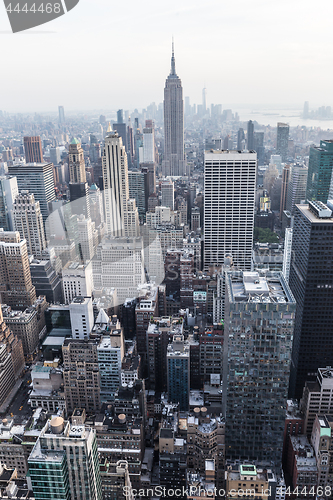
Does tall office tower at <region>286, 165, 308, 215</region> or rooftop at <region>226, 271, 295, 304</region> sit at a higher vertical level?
rooftop at <region>226, 271, 295, 304</region>

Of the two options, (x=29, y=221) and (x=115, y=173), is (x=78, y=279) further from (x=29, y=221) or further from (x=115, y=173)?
(x=29, y=221)

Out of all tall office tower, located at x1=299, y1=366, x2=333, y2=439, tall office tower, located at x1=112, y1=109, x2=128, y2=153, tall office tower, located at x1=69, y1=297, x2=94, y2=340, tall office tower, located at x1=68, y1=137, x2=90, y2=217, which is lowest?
tall office tower, located at x1=299, y1=366, x2=333, y2=439

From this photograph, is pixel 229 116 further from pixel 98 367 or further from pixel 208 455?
pixel 208 455

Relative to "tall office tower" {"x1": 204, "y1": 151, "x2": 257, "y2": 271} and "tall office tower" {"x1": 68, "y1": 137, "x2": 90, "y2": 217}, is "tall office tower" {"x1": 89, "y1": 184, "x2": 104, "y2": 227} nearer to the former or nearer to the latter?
"tall office tower" {"x1": 68, "y1": 137, "x2": 90, "y2": 217}

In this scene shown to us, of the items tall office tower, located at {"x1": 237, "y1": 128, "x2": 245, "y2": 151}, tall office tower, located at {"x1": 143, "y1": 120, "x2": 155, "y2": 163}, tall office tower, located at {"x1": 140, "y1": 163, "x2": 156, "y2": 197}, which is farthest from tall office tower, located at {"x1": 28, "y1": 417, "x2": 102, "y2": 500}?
tall office tower, located at {"x1": 237, "y1": 128, "x2": 245, "y2": 151}

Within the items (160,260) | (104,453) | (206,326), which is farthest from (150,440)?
(160,260)

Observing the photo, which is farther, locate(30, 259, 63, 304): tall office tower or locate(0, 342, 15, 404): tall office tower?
locate(30, 259, 63, 304): tall office tower
